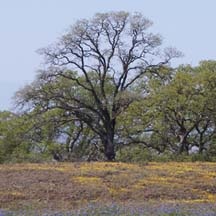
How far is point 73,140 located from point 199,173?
24.8 m

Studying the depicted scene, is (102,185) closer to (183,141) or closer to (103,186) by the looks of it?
(103,186)

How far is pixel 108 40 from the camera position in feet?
136

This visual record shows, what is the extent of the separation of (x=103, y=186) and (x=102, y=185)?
11cm

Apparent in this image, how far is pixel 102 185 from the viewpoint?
17750 mm

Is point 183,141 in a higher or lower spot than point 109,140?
lower

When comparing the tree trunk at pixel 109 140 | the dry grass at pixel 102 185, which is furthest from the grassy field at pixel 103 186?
the tree trunk at pixel 109 140

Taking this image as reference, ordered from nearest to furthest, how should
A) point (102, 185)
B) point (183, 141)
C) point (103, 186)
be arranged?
point (103, 186), point (102, 185), point (183, 141)

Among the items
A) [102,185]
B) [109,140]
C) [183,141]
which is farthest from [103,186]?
[109,140]

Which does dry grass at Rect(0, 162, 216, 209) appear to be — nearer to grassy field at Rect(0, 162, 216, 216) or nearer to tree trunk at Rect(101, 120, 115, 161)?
grassy field at Rect(0, 162, 216, 216)

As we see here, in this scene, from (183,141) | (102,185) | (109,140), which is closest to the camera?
(102,185)

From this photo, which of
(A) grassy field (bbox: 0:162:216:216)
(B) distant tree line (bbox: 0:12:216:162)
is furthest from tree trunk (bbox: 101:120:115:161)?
(A) grassy field (bbox: 0:162:216:216)

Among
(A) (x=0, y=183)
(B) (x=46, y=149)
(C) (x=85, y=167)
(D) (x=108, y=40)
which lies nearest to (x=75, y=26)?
(D) (x=108, y=40)

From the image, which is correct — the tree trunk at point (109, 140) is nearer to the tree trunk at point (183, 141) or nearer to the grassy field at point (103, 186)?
the tree trunk at point (183, 141)

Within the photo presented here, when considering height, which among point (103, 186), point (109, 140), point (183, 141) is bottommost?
point (103, 186)
